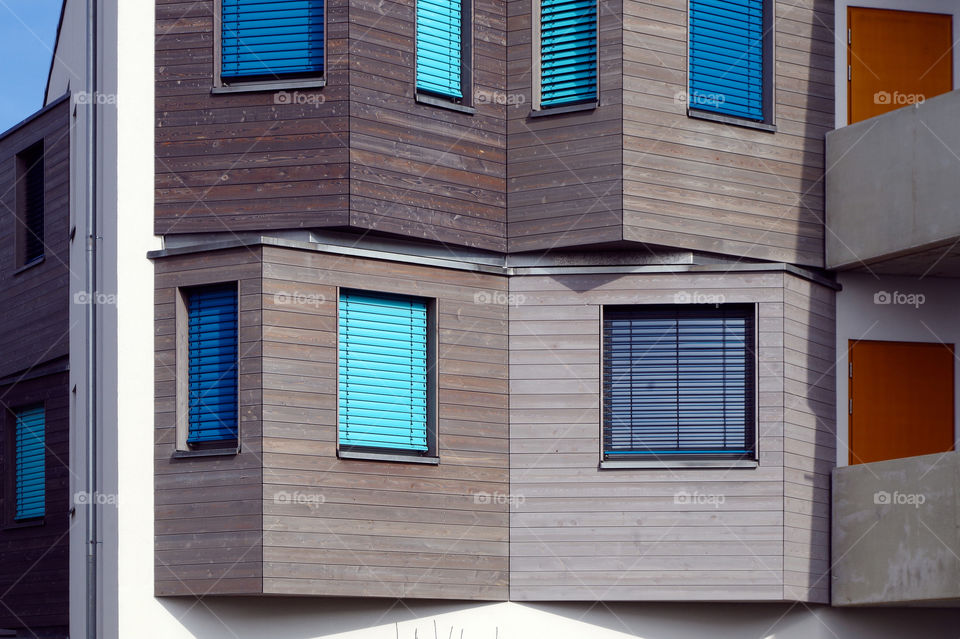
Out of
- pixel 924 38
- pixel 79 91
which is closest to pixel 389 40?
pixel 79 91

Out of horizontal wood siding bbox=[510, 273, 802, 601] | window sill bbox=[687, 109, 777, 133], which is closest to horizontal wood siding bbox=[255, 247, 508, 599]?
horizontal wood siding bbox=[510, 273, 802, 601]

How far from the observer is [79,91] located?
19.8 metres

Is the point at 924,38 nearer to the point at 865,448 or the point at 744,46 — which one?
the point at 744,46

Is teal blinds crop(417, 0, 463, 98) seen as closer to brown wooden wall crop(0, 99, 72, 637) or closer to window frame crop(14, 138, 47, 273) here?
brown wooden wall crop(0, 99, 72, 637)

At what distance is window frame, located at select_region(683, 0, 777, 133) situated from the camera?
751 inches

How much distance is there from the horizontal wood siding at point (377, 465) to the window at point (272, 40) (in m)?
2.23

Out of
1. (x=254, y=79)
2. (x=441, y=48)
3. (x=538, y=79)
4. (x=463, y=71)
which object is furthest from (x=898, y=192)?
(x=254, y=79)

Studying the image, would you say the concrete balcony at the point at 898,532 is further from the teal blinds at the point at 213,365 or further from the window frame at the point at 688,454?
the teal blinds at the point at 213,365

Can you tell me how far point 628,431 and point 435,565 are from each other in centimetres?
280

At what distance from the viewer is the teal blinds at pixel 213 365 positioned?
1742 centimetres

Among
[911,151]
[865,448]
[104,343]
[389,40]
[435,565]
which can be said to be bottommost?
[435,565]

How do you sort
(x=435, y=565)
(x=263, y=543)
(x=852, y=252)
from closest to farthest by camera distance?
(x=263, y=543) < (x=435, y=565) < (x=852, y=252)

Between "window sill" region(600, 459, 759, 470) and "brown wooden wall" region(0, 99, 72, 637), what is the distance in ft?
21.9

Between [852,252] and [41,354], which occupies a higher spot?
[852,252]
